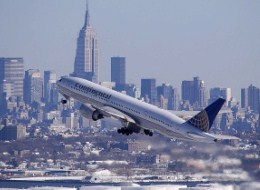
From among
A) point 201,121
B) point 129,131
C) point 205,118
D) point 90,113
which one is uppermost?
point 90,113

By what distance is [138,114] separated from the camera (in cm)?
12638

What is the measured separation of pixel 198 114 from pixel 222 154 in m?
4.88

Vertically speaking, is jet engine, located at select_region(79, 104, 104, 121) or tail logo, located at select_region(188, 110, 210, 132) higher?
jet engine, located at select_region(79, 104, 104, 121)

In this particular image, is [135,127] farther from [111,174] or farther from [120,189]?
[111,174]

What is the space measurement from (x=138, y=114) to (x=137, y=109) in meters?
0.43

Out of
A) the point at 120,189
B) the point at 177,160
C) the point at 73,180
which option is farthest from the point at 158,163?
the point at 177,160

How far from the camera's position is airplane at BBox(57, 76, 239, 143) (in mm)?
121188

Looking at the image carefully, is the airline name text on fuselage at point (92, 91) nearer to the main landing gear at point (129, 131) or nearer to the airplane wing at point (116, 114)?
the airplane wing at point (116, 114)

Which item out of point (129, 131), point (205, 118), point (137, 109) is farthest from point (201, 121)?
point (129, 131)

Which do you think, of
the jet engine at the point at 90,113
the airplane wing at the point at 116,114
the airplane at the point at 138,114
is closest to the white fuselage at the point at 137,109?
the airplane at the point at 138,114

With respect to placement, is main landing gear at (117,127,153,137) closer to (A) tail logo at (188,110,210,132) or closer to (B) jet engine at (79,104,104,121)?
(B) jet engine at (79,104,104,121)

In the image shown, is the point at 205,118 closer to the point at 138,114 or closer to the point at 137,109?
the point at 138,114

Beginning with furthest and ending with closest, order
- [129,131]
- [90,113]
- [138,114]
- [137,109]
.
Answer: [90,113] → [129,131] → [137,109] → [138,114]

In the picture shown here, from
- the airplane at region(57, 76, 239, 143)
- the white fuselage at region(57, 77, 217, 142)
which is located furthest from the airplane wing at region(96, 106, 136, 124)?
the white fuselage at region(57, 77, 217, 142)
